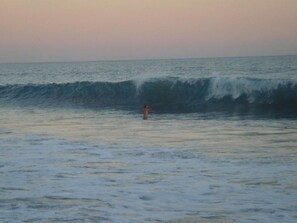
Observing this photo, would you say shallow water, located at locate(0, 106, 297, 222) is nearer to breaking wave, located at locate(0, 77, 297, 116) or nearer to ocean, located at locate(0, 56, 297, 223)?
ocean, located at locate(0, 56, 297, 223)

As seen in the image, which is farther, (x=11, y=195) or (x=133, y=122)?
(x=133, y=122)

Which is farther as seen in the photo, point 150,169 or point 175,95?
point 175,95

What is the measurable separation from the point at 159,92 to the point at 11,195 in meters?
24.2

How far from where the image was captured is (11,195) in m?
8.20

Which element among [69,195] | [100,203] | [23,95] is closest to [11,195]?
[69,195]

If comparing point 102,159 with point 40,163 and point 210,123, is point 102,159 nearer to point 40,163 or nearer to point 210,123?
point 40,163

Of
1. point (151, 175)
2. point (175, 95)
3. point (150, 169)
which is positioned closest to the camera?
point (151, 175)

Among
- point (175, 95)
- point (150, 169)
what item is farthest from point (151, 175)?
point (175, 95)

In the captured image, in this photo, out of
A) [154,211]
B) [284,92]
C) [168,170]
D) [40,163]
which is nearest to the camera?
[154,211]

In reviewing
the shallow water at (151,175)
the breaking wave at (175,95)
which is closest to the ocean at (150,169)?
the shallow water at (151,175)

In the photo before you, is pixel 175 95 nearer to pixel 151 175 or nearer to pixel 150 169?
pixel 150 169

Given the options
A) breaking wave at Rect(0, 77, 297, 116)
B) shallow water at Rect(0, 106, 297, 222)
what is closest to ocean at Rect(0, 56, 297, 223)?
shallow water at Rect(0, 106, 297, 222)

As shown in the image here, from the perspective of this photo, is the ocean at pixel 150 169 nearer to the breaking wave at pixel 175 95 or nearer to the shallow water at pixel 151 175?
the shallow water at pixel 151 175

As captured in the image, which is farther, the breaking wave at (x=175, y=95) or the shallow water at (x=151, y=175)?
the breaking wave at (x=175, y=95)
